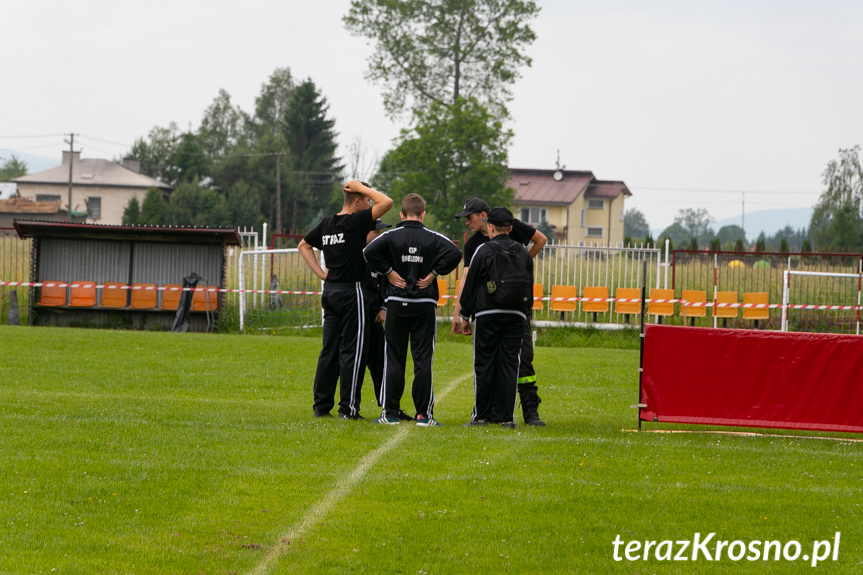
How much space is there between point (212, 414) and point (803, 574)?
5.77 meters

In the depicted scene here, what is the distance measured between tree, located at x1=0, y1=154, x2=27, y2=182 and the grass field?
4795 inches

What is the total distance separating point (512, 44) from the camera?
50.1 metres

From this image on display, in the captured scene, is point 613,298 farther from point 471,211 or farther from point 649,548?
point 649,548

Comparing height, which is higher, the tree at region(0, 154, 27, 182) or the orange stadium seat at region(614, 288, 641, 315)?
the tree at region(0, 154, 27, 182)

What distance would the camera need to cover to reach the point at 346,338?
28.6ft

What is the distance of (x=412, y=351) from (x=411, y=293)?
538 millimetres

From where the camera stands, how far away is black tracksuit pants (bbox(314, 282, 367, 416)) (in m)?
8.70

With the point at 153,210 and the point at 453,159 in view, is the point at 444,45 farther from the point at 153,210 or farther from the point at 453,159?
the point at 153,210

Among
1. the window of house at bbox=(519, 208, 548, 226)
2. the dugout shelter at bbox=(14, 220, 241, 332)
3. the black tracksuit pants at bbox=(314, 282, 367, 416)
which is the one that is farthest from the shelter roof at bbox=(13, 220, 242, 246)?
the window of house at bbox=(519, 208, 548, 226)

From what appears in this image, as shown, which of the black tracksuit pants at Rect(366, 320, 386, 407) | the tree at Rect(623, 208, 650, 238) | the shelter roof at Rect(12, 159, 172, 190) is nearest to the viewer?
the black tracksuit pants at Rect(366, 320, 386, 407)

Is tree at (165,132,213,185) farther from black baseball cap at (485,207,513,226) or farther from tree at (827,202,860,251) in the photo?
black baseball cap at (485,207,513,226)

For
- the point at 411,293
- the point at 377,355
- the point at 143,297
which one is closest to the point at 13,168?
the point at 143,297

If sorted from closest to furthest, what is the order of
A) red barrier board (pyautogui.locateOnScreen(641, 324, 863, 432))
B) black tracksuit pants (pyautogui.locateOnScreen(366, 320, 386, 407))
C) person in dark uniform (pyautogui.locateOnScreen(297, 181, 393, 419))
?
1. red barrier board (pyautogui.locateOnScreen(641, 324, 863, 432))
2. person in dark uniform (pyautogui.locateOnScreen(297, 181, 393, 419))
3. black tracksuit pants (pyautogui.locateOnScreen(366, 320, 386, 407))

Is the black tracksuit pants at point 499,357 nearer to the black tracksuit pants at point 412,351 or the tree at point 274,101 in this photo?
the black tracksuit pants at point 412,351
